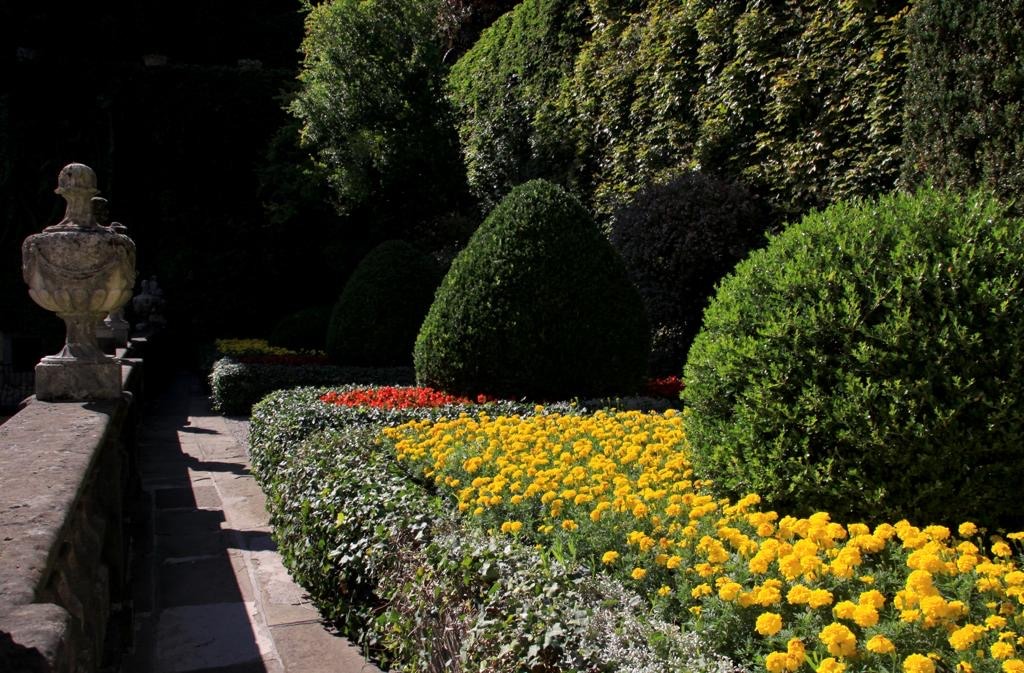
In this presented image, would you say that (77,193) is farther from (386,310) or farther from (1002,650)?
(386,310)

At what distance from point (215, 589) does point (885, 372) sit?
3564 mm

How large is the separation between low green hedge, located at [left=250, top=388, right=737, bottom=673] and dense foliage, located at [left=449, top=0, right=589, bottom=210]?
29.4 feet

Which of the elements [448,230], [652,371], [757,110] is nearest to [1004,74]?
[757,110]

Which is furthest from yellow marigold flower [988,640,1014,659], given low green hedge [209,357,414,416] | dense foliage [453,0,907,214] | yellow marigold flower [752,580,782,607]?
low green hedge [209,357,414,416]

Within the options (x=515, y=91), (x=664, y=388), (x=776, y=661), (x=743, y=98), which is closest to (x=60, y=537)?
(x=776, y=661)

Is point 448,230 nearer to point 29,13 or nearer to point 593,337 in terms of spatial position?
point 593,337

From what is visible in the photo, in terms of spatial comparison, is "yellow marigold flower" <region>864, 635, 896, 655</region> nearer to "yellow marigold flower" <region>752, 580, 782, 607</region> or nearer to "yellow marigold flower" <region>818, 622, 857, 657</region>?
"yellow marigold flower" <region>818, 622, 857, 657</region>

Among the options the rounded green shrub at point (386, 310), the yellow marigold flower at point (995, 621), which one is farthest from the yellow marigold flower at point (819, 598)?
the rounded green shrub at point (386, 310)

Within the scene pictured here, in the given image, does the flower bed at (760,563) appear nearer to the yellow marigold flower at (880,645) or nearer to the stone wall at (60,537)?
the yellow marigold flower at (880,645)

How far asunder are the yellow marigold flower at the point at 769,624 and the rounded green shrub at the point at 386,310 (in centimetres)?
984

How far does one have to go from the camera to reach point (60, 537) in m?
2.11

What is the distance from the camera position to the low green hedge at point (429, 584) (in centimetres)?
216

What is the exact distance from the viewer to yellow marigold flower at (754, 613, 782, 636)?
76.3 inches

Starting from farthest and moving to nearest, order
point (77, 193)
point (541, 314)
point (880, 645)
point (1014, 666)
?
point (541, 314) → point (77, 193) → point (880, 645) → point (1014, 666)
